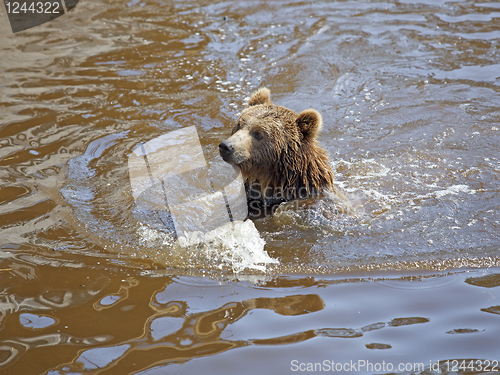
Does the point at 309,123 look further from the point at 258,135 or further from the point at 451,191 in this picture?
the point at 451,191

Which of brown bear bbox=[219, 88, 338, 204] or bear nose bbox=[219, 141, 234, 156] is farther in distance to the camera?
brown bear bbox=[219, 88, 338, 204]

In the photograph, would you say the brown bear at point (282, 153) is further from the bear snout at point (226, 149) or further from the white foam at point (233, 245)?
the white foam at point (233, 245)

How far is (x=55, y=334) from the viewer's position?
11.3 ft

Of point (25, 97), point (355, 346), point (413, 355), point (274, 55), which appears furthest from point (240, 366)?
point (274, 55)

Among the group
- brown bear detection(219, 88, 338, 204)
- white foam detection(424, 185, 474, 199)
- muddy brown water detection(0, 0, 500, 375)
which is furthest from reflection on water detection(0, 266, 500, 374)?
white foam detection(424, 185, 474, 199)

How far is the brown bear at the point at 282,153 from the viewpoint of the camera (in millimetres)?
4926

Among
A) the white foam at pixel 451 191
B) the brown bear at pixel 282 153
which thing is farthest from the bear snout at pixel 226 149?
the white foam at pixel 451 191

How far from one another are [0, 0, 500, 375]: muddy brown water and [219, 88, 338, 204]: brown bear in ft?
1.13

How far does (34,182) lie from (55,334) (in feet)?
8.65

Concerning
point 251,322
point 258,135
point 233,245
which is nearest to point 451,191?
point 258,135

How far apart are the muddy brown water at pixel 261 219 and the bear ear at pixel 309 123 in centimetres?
89

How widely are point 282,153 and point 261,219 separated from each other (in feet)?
2.48

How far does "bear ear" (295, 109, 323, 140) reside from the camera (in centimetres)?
491

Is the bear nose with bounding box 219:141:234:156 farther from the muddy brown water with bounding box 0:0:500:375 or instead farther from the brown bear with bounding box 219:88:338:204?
the muddy brown water with bounding box 0:0:500:375
